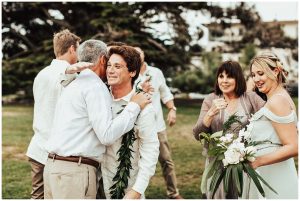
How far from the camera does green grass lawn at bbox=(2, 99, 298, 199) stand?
6.82 m

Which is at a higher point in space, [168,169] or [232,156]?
[232,156]

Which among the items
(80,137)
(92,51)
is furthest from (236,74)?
(80,137)

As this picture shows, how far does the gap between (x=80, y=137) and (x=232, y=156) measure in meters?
1.07

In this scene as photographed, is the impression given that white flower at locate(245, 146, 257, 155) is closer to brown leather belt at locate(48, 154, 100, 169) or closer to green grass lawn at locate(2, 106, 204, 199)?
brown leather belt at locate(48, 154, 100, 169)

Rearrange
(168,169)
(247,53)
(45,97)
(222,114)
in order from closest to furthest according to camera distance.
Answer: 1. (222,114)
2. (45,97)
3. (168,169)
4. (247,53)

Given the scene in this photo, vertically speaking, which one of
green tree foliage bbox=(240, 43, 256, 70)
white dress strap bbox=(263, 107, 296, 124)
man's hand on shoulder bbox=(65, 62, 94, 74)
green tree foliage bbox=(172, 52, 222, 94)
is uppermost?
man's hand on shoulder bbox=(65, 62, 94, 74)

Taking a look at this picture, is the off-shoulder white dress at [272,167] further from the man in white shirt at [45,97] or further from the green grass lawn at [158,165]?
the green grass lawn at [158,165]

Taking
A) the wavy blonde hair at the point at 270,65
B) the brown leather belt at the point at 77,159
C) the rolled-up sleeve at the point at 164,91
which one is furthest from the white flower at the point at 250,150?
the rolled-up sleeve at the point at 164,91

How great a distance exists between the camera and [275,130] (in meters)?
3.62

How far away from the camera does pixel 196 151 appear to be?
10.1m

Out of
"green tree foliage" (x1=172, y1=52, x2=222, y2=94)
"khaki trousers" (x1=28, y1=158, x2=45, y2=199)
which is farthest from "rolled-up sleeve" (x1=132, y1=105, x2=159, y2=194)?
"green tree foliage" (x1=172, y1=52, x2=222, y2=94)

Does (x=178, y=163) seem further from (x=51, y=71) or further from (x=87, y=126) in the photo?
(x=87, y=126)

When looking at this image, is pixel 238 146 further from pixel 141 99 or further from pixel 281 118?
pixel 141 99

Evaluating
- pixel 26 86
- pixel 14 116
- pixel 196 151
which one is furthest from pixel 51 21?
pixel 196 151
